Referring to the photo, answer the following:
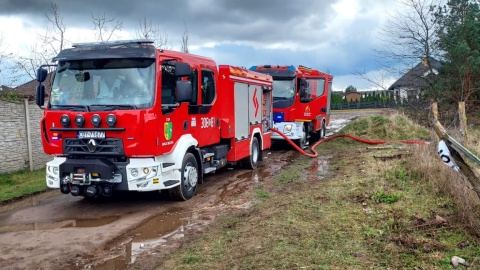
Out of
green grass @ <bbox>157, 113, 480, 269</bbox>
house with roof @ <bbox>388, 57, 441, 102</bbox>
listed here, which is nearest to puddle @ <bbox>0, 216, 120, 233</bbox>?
green grass @ <bbox>157, 113, 480, 269</bbox>

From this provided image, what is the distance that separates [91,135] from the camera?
7051 millimetres

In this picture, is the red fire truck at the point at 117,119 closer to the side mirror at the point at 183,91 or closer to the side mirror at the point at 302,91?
the side mirror at the point at 183,91

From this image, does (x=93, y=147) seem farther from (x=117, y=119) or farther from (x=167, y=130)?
(x=167, y=130)

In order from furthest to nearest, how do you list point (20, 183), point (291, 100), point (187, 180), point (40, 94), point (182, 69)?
point (291, 100) → point (20, 183) → point (187, 180) → point (40, 94) → point (182, 69)

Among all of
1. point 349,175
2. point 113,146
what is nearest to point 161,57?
point 113,146

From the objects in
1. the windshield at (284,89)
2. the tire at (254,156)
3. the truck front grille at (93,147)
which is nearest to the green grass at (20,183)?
the truck front grille at (93,147)

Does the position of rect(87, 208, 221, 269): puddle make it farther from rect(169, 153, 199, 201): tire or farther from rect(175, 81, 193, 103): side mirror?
rect(175, 81, 193, 103): side mirror

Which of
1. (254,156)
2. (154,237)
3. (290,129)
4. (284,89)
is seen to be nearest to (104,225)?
(154,237)

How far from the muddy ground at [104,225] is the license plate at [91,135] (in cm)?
141

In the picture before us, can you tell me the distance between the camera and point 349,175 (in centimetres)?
943

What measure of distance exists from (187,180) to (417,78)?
1964 cm

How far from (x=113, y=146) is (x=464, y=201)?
5.30 metres

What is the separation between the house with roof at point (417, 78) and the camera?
22562 mm

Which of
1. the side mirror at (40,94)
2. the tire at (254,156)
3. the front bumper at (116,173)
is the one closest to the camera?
the front bumper at (116,173)
